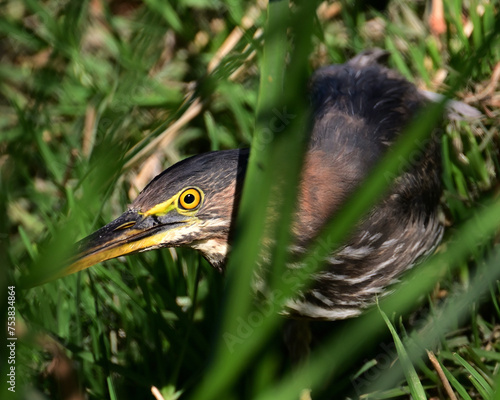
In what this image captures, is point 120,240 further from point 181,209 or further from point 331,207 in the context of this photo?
point 331,207

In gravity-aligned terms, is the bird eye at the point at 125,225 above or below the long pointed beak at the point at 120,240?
above

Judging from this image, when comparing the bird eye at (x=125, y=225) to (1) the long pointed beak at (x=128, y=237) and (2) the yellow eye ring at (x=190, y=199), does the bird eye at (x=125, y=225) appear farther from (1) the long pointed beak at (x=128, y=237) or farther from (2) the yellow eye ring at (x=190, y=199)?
(2) the yellow eye ring at (x=190, y=199)

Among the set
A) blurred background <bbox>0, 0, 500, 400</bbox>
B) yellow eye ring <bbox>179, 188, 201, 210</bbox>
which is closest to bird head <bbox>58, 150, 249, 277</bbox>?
yellow eye ring <bbox>179, 188, 201, 210</bbox>

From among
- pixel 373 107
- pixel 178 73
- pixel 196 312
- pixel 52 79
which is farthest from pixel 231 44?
pixel 52 79

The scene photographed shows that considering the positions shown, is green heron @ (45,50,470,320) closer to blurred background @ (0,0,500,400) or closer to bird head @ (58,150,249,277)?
bird head @ (58,150,249,277)

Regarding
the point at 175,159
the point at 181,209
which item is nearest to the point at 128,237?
the point at 181,209

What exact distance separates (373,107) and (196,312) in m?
1.33

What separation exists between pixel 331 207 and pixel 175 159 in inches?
70.2

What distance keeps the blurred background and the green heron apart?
0.21m

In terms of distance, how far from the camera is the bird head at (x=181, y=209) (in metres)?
2.59

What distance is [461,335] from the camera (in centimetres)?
333

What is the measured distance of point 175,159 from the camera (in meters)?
4.30

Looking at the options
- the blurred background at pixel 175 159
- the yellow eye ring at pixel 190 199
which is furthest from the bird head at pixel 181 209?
the blurred background at pixel 175 159

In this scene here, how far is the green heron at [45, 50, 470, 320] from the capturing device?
8.55ft
